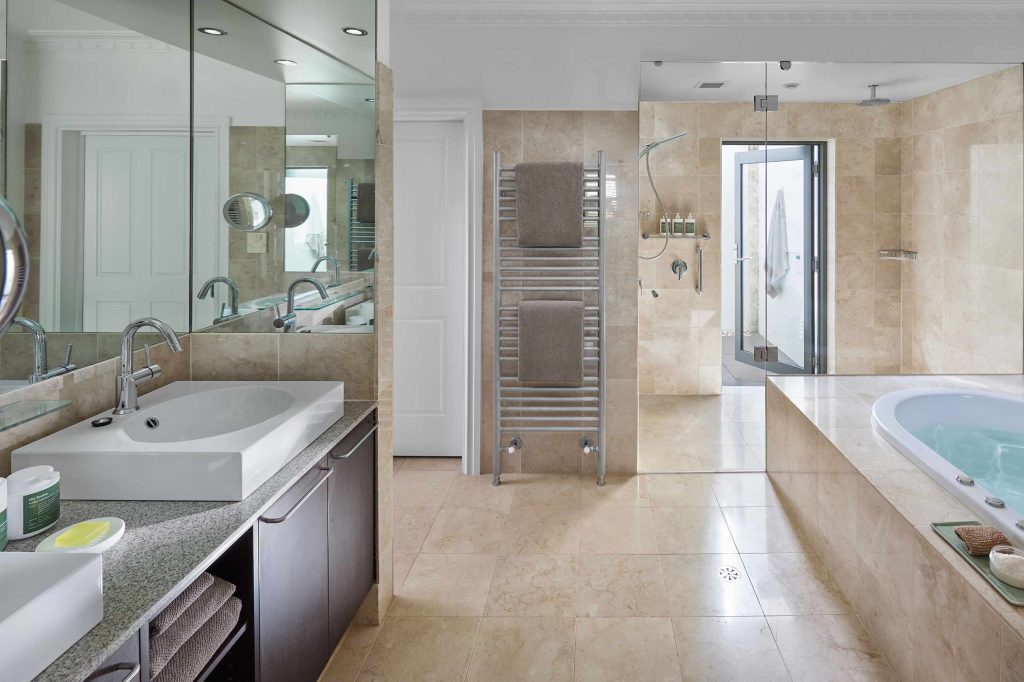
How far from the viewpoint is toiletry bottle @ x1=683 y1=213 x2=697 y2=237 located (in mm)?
3828

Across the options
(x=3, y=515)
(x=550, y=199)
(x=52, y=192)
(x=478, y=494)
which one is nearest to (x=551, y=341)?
(x=550, y=199)

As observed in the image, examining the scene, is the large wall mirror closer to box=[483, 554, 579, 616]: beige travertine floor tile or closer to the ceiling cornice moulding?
box=[483, 554, 579, 616]: beige travertine floor tile

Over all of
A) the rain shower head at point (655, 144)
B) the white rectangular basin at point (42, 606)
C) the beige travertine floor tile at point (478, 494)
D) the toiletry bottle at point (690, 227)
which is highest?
the rain shower head at point (655, 144)

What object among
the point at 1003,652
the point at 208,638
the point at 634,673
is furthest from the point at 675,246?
the point at 208,638

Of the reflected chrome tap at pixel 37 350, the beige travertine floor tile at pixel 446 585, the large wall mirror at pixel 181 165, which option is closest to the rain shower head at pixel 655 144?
the large wall mirror at pixel 181 165

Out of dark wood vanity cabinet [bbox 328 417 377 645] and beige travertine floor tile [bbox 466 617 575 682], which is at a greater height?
dark wood vanity cabinet [bbox 328 417 377 645]

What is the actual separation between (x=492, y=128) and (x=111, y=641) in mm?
3071

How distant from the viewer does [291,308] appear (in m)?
2.32

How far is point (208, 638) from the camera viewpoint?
121 centimetres

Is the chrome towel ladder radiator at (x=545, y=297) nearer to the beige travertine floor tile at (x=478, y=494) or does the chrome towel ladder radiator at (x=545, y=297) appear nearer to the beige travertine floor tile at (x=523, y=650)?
the beige travertine floor tile at (x=478, y=494)

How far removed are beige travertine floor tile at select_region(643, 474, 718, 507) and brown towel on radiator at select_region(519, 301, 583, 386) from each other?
26.1 inches

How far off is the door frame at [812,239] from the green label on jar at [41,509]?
128 inches

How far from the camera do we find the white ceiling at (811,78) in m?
3.46

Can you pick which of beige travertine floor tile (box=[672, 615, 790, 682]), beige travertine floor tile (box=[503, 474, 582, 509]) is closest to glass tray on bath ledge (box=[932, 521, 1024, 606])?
beige travertine floor tile (box=[672, 615, 790, 682])
